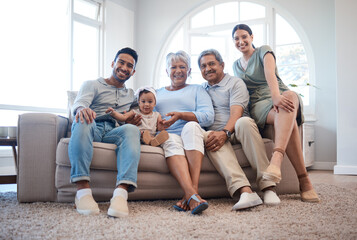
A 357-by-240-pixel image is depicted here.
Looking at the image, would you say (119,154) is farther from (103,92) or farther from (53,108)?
(53,108)

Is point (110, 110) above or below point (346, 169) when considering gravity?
above

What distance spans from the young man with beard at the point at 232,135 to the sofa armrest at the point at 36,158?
Result: 938mm

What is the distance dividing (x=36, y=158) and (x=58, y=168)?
0.15 metres

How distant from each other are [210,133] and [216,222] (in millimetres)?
686

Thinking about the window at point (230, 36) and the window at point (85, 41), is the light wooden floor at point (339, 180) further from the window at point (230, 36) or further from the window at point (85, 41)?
the window at point (85, 41)

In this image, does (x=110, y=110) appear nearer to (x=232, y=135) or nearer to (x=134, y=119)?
(x=134, y=119)

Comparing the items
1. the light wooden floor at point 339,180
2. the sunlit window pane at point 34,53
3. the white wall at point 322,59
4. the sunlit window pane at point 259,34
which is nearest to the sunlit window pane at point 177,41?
the sunlit window pane at point 259,34

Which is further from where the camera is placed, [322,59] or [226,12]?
[226,12]

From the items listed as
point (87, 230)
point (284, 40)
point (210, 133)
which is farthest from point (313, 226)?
point (284, 40)

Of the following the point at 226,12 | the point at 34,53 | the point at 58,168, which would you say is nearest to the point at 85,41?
the point at 34,53

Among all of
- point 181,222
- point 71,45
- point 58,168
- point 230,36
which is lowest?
point 181,222

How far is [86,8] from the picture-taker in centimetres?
537

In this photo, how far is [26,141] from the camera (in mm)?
1962

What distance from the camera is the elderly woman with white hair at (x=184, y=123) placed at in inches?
70.7
